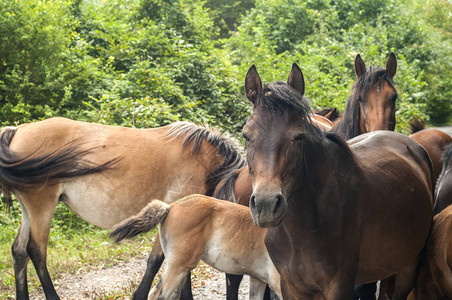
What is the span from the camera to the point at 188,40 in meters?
13.1

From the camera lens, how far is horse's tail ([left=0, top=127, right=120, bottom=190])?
5.57m

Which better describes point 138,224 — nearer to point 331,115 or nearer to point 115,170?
point 115,170

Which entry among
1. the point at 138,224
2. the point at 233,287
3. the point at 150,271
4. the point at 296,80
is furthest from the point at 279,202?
the point at 233,287

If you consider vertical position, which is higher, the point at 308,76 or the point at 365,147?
the point at 365,147

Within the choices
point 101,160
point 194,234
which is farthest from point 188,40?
point 194,234

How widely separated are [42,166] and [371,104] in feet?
11.6

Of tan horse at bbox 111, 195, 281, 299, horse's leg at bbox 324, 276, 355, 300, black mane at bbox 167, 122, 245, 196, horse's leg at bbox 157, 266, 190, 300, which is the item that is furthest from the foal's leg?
horse's leg at bbox 324, 276, 355, 300

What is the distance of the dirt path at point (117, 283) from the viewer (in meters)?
6.16

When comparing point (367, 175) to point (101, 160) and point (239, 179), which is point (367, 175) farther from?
point (101, 160)

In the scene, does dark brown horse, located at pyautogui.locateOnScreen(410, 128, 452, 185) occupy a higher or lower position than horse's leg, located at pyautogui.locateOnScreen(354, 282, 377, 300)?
higher

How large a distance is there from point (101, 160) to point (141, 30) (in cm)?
758

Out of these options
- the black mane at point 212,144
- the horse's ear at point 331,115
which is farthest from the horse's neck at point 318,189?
the horse's ear at point 331,115

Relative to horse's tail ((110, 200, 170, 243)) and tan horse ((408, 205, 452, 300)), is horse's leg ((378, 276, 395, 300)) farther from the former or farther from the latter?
horse's tail ((110, 200, 170, 243))

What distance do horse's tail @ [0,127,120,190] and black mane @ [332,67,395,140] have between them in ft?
8.29
